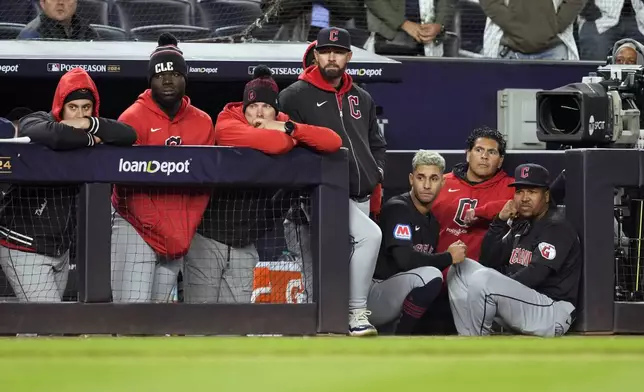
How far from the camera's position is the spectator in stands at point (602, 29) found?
920 cm

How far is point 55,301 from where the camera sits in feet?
15.4

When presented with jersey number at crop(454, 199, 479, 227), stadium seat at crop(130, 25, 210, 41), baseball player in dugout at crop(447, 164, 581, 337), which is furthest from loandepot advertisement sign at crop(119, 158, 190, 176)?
stadium seat at crop(130, 25, 210, 41)

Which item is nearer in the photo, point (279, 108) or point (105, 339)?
point (105, 339)

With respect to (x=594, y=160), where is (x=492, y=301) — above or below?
below

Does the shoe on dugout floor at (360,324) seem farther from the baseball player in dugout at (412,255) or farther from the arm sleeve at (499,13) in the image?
the arm sleeve at (499,13)

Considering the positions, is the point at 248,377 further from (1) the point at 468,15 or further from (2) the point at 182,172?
(1) the point at 468,15

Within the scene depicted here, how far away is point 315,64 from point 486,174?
1.10 m

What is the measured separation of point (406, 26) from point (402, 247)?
358cm

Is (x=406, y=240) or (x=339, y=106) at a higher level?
(x=339, y=106)

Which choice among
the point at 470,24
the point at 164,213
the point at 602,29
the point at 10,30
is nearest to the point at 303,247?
the point at 164,213

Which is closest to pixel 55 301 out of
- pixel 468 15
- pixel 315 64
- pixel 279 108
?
pixel 279 108

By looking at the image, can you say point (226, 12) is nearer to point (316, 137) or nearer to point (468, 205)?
point (468, 205)

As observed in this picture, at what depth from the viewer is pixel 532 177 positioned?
5.34 metres

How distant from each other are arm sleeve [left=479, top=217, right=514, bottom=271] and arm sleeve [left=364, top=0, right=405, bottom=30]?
3.31 metres
